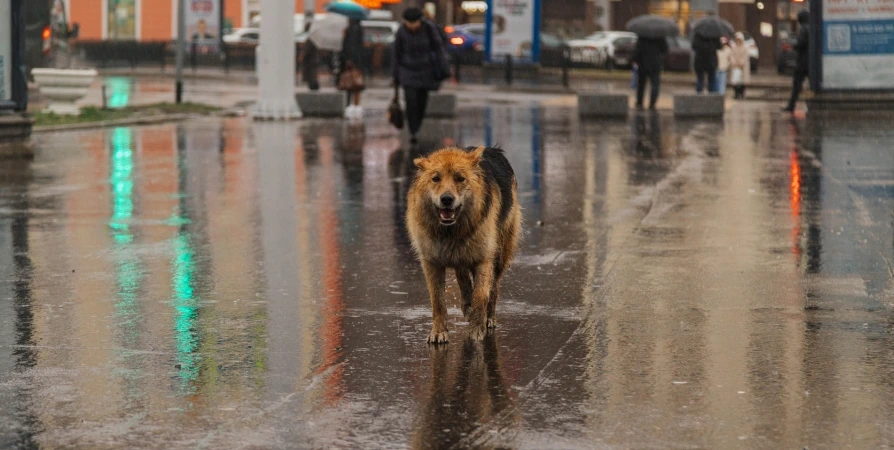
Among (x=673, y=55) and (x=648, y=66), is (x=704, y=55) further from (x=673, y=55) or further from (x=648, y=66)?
(x=673, y=55)

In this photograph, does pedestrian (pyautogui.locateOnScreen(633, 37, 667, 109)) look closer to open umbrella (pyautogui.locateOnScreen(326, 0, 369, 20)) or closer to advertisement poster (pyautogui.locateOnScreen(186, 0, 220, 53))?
open umbrella (pyautogui.locateOnScreen(326, 0, 369, 20))

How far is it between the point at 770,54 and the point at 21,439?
192 ft

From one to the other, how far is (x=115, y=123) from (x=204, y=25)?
28.8 meters

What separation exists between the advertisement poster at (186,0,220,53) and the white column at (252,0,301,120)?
2651 cm

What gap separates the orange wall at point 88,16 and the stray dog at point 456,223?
60924 millimetres

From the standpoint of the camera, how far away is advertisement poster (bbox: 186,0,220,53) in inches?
2008

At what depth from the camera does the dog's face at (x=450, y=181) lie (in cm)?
730

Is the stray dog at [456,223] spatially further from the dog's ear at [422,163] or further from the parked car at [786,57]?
the parked car at [786,57]

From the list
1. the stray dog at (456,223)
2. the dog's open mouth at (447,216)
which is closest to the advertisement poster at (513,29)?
the stray dog at (456,223)

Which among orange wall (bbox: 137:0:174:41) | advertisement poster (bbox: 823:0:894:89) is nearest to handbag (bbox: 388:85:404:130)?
advertisement poster (bbox: 823:0:894:89)

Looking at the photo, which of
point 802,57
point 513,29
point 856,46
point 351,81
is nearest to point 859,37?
point 856,46

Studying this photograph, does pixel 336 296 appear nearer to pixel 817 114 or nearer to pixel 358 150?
pixel 358 150

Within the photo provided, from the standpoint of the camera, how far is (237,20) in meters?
66.6

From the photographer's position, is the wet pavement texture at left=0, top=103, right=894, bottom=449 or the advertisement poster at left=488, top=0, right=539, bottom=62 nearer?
the wet pavement texture at left=0, top=103, right=894, bottom=449
